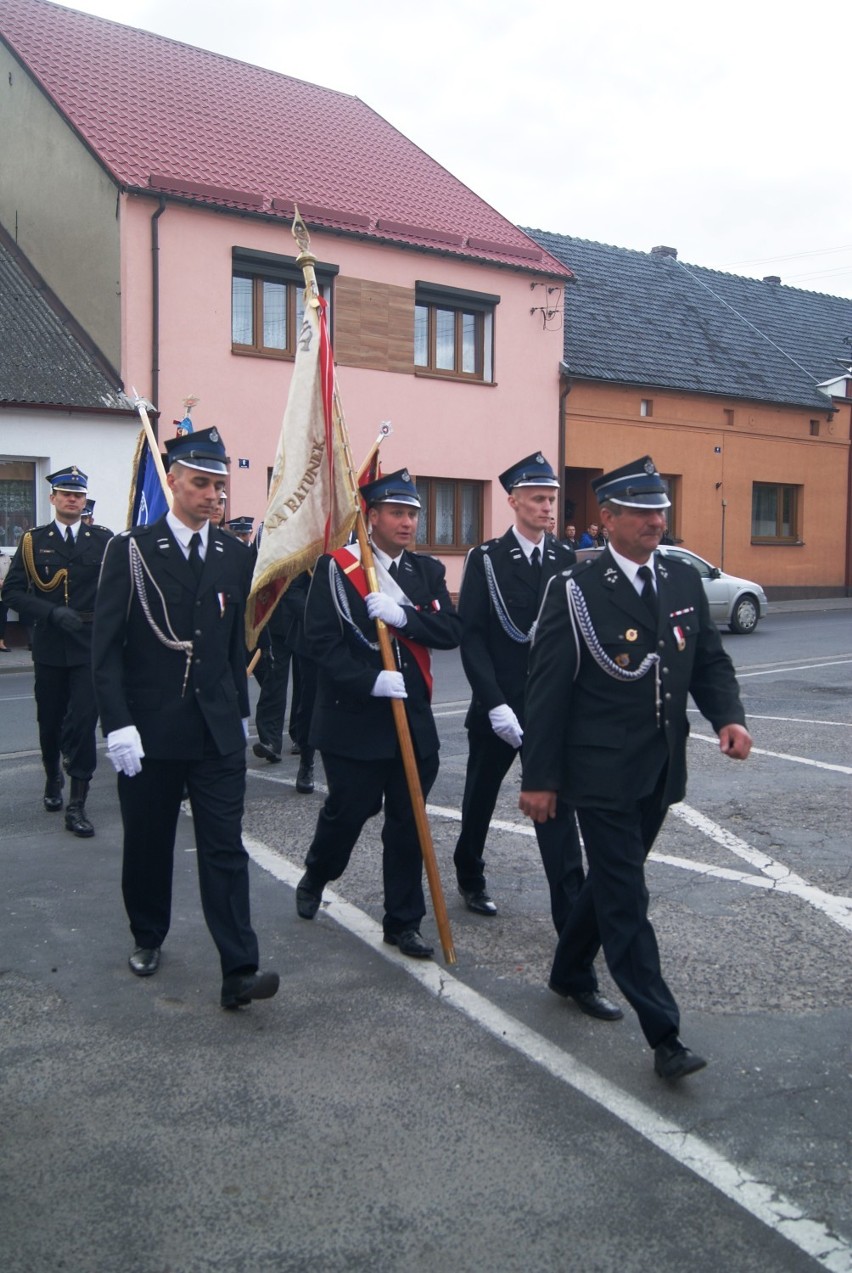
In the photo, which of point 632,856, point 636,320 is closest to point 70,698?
point 632,856

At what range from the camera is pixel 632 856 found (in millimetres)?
3984

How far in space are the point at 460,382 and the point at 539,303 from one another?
2832 mm

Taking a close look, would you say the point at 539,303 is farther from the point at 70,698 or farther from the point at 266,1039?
the point at 266,1039

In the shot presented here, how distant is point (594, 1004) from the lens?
14.4 feet

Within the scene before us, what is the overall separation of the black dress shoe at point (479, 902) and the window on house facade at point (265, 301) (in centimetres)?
1714

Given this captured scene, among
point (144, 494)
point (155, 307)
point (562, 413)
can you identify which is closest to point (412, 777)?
point (144, 494)

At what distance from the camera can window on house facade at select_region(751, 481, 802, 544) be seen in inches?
1248

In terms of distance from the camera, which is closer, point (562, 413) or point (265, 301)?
point (265, 301)

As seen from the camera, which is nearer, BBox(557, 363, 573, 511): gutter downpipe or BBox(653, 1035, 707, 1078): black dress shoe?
BBox(653, 1035, 707, 1078): black dress shoe

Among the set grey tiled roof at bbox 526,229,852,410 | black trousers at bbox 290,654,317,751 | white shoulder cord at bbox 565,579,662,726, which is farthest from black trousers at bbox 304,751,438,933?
grey tiled roof at bbox 526,229,852,410

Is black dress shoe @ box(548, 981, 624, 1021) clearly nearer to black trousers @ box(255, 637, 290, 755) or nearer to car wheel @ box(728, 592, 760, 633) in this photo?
black trousers @ box(255, 637, 290, 755)

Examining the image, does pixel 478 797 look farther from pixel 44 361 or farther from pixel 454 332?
pixel 454 332

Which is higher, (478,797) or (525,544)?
(525,544)

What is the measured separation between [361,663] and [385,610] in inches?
9.4
